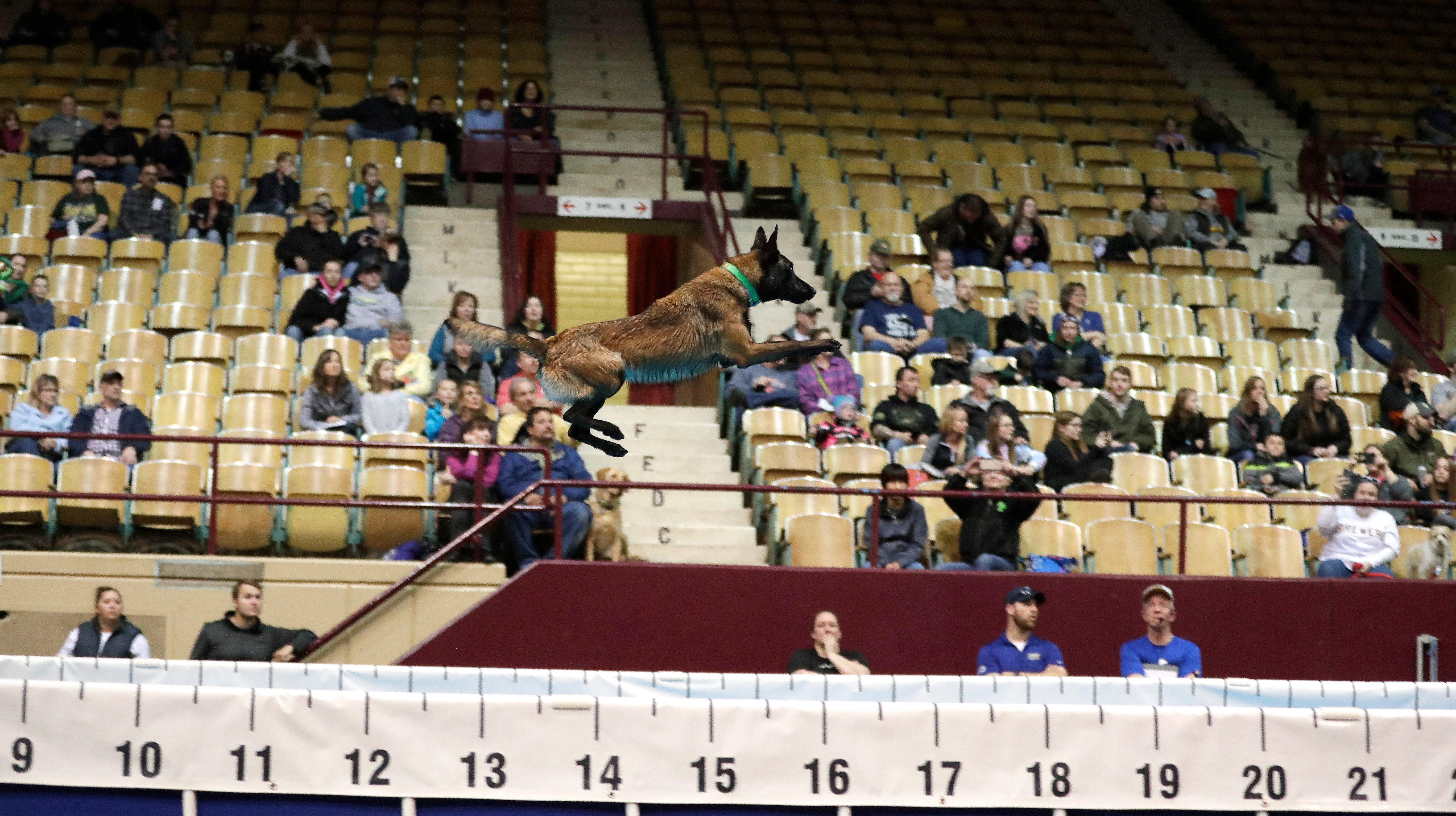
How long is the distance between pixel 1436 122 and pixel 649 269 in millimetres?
10096

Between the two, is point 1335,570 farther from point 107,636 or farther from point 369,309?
point 107,636

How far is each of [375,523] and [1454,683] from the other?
7040mm

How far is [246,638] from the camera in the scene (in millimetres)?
9297

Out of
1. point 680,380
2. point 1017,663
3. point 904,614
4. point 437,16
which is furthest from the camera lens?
point 437,16

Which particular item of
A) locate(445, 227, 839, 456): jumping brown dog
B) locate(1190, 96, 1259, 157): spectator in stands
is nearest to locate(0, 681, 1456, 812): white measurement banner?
locate(445, 227, 839, 456): jumping brown dog

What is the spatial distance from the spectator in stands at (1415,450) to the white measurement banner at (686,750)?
8589 millimetres

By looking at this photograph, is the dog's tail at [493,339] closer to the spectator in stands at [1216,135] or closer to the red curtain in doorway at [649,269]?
the red curtain in doorway at [649,269]

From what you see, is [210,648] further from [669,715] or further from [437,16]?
[437,16]

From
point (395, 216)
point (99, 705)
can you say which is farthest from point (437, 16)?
point (99, 705)

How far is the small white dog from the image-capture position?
11047 mm

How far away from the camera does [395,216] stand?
581 inches

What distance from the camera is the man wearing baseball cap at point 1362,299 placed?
1515 centimetres

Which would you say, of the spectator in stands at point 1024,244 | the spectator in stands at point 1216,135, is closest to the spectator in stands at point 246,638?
the spectator in stands at point 1024,244

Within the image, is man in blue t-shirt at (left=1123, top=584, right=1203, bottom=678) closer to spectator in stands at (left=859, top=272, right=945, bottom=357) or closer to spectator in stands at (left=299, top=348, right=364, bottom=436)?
spectator in stands at (left=859, top=272, right=945, bottom=357)
